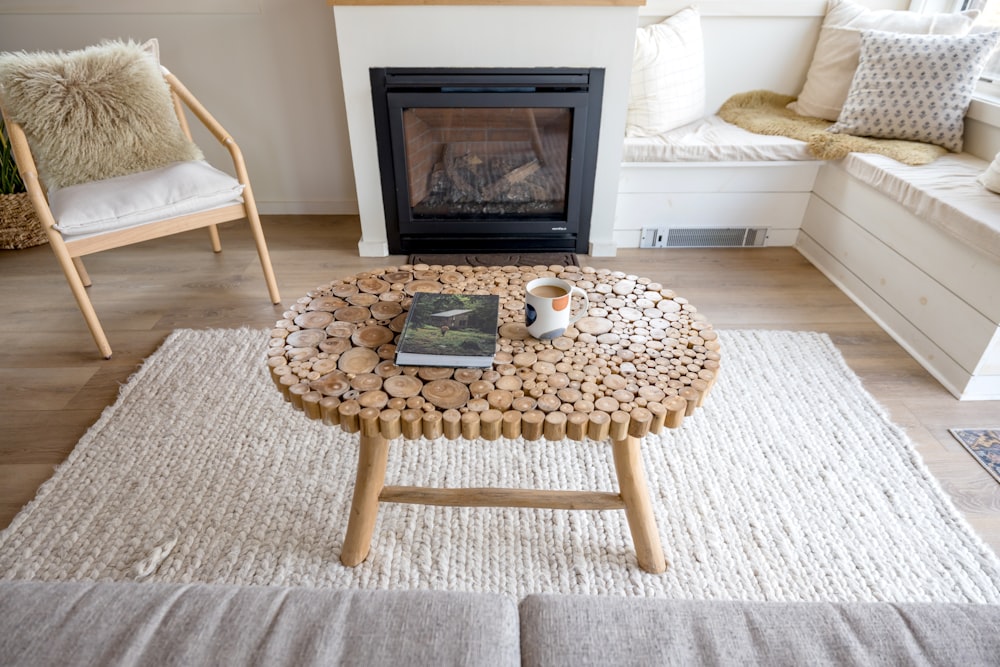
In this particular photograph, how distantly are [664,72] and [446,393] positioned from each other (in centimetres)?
209

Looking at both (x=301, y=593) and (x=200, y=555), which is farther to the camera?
(x=200, y=555)

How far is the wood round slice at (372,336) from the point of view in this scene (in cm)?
115

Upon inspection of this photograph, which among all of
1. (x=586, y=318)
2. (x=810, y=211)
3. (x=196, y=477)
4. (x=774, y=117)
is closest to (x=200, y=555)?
(x=196, y=477)

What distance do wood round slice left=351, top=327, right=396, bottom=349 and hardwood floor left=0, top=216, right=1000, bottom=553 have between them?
3.24 ft

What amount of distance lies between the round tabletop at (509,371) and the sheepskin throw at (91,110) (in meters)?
1.20

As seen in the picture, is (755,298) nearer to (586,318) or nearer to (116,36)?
(586,318)

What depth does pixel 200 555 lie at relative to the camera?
4.17 ft

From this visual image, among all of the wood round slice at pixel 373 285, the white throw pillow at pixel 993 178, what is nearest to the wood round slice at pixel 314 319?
the wood round slice at pixel 373 285

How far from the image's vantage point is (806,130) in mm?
2469

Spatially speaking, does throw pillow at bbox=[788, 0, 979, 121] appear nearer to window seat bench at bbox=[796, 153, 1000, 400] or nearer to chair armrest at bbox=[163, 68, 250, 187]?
window seat bench at bbox=[796, 153, 1000, 400]

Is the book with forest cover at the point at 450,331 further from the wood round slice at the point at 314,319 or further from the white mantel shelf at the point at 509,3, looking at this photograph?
the white mantel shelf at the point at 509,3

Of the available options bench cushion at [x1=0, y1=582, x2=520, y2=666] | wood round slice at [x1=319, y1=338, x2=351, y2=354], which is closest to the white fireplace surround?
wood round slice at [x1=319, y1=338, x2=351, y2=354]

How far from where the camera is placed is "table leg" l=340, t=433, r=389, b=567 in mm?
1172

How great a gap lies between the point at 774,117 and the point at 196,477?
8.91ft
